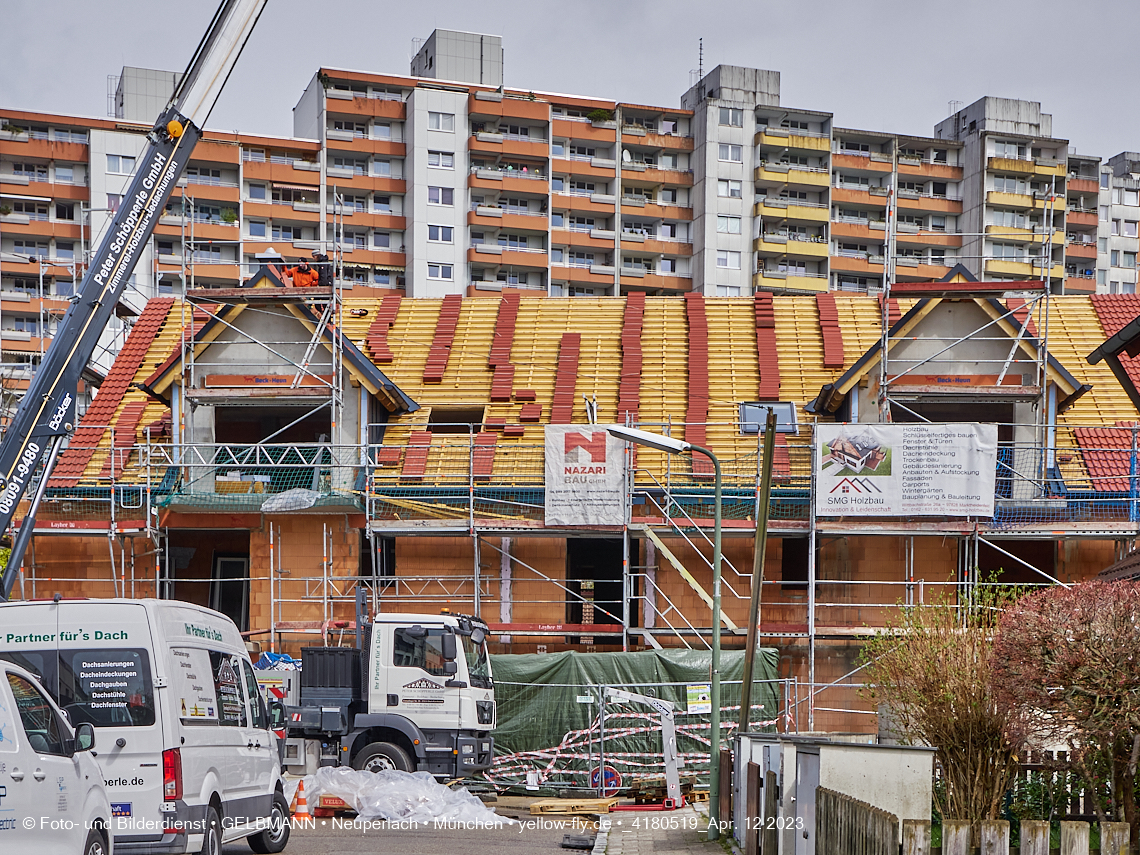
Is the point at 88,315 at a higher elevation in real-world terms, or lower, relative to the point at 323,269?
lower

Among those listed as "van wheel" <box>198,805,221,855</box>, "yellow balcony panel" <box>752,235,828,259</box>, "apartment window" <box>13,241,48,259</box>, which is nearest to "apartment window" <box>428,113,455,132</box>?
"yellow balcony panel" <box>752,235,828,259</box>

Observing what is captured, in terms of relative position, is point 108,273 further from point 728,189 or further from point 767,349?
point 728,189

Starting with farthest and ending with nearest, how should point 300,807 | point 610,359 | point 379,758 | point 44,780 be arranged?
point 610,359
point 379,758
point 300,807
point 44,780

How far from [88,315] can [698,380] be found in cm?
1347

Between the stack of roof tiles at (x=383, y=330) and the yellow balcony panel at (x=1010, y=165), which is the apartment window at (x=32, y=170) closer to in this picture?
the stack of roof tiles at (x=383, y=330)

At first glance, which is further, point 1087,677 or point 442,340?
point 442,340

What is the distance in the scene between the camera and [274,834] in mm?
15570

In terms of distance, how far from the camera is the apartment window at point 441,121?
7381 centimetres

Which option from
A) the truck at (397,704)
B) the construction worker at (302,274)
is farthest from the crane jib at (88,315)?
the construction worker at (302,274)

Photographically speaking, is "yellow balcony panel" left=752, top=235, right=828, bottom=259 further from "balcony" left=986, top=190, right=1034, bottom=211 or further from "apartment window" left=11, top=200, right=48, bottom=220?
"apartment window" left=11, top=200, right=48, bottom=220

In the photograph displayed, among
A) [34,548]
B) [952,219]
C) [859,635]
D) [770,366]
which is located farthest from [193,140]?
[952,219]

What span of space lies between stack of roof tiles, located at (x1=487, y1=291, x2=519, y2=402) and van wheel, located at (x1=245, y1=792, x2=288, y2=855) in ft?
49.3

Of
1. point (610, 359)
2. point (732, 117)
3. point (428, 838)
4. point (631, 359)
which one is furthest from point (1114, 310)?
point (732, 117)

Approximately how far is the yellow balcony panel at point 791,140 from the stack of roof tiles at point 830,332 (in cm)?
4758
